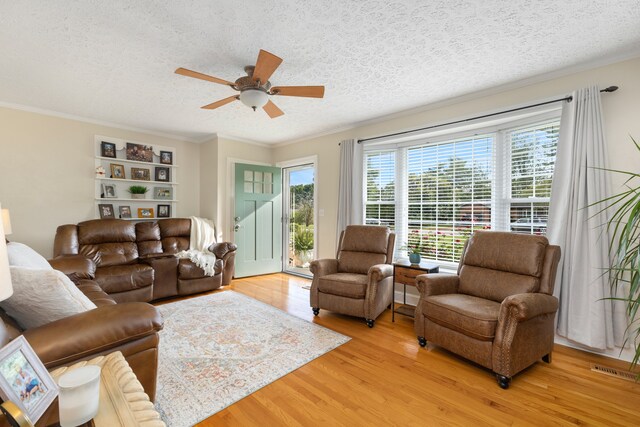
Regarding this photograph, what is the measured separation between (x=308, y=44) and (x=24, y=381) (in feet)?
7.95

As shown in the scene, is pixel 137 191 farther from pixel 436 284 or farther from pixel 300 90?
pixel 436 284

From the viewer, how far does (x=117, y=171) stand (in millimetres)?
4480

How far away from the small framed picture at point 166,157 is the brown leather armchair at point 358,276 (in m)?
3.32

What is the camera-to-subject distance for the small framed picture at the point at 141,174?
4645 millimetres

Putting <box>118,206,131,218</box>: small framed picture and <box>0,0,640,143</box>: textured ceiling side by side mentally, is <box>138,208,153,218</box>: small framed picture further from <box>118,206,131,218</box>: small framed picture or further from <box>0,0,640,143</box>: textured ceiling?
<box>0,0,640,143</box>: textured ceiling

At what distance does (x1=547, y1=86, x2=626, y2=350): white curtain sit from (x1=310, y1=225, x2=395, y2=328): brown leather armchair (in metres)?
1.56

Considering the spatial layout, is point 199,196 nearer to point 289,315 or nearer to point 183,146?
point 183,146

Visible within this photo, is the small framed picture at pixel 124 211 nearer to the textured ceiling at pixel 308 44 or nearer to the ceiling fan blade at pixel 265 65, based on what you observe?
the textured ceiling at pixel 308 44

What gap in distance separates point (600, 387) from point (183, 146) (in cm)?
597

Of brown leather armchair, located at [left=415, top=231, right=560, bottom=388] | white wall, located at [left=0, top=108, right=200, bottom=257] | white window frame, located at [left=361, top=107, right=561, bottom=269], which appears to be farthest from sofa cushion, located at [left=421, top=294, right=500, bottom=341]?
white wall, located at [left=0, top=108, right=200, bottom=257]

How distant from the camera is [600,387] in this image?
2.04 meters

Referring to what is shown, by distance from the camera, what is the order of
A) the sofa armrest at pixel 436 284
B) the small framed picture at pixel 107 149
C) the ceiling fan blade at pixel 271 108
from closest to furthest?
1. the sofa armrest at pixel 436 284
2. the ceiling fan blade at pixel 271 108
3. the small framed picture at pixel 107 149

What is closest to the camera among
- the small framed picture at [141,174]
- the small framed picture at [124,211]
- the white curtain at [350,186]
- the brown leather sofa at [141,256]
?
the brown leather sofa at [141,256]

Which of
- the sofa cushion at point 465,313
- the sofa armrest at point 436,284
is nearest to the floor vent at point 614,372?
the sofa cushion at point 465,313
